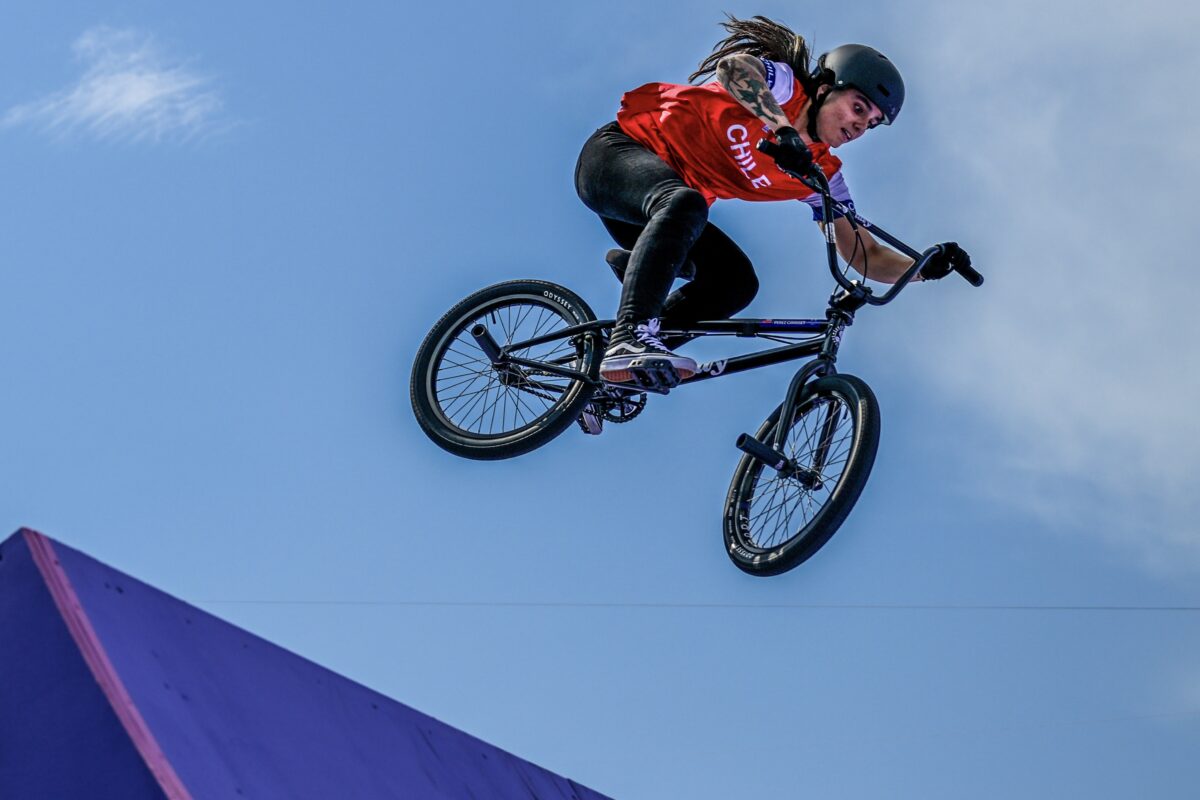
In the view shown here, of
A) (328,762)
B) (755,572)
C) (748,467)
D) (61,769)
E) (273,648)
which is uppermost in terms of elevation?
(748,467)

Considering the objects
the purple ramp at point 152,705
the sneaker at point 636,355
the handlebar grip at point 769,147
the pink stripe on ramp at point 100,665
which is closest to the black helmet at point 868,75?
the handlebar grip at point 769,147

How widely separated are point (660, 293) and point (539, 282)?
1.24 metres

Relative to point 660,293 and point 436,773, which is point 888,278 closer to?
point 660,293

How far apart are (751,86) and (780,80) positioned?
224 millimetres

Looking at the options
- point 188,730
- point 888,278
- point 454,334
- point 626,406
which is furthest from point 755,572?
point 188,730

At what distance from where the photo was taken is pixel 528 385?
7891 mm

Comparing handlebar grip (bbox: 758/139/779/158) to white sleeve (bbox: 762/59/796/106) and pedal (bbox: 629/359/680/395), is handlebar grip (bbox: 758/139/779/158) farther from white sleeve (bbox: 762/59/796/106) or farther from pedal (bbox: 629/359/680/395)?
pedal (bbox: 629/359/680/395)

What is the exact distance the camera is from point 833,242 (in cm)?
716

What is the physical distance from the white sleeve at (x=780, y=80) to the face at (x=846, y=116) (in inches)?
6.5

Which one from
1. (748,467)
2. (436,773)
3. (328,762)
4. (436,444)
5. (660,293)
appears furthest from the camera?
(436,444)

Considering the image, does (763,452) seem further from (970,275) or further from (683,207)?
(970,275)

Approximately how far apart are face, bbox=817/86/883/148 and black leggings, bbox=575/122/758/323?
25.2 inches

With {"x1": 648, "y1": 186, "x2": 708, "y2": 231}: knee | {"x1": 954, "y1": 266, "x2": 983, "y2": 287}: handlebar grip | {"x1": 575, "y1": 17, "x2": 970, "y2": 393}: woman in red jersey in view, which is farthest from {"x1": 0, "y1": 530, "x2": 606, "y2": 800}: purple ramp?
{"x1": 954, "y1": 266, "x2": 983, "y2": 287}: handlebar grip

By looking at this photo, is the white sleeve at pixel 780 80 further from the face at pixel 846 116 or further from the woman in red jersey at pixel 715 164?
the face at pixel 846 116
